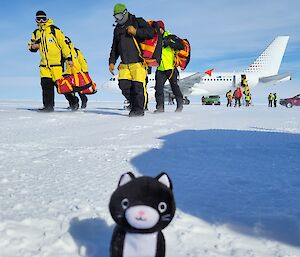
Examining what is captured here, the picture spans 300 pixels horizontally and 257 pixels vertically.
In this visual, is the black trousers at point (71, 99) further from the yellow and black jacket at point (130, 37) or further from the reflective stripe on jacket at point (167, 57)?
the yellow and black jacket at point (130, 37)

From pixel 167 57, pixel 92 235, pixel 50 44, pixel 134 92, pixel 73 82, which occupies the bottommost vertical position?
pixel 92 235

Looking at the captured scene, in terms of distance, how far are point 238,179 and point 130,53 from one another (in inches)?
170

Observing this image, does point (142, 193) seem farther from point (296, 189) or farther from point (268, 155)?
point (268, 155)

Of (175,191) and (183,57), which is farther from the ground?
(183,57)

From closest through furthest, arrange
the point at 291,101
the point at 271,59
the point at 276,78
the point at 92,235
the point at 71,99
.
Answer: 1. the point at 92,235
2. the point at 71,99
3. the point at 291,101
4. the point at 276,78
5. the point at 271,59

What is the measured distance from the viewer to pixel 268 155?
2.61m

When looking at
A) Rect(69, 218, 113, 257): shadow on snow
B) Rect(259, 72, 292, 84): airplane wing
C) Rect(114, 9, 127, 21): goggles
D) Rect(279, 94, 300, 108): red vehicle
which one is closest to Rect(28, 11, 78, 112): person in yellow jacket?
Rect(114, 9, 127, 21): goggles

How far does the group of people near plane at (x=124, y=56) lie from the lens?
5738mm

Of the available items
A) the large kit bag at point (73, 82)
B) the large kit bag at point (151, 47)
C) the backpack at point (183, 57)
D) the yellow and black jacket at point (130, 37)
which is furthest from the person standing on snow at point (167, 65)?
the large kit bag at point (73, 82)

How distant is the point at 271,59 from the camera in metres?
42.3

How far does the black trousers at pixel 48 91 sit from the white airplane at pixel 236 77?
18072 millimetres

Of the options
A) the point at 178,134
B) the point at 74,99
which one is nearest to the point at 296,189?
the point at 178,134

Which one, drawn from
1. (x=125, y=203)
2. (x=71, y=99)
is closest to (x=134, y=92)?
(x=71, y=99)

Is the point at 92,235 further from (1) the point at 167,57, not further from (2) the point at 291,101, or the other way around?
(2) the point at 291,101
